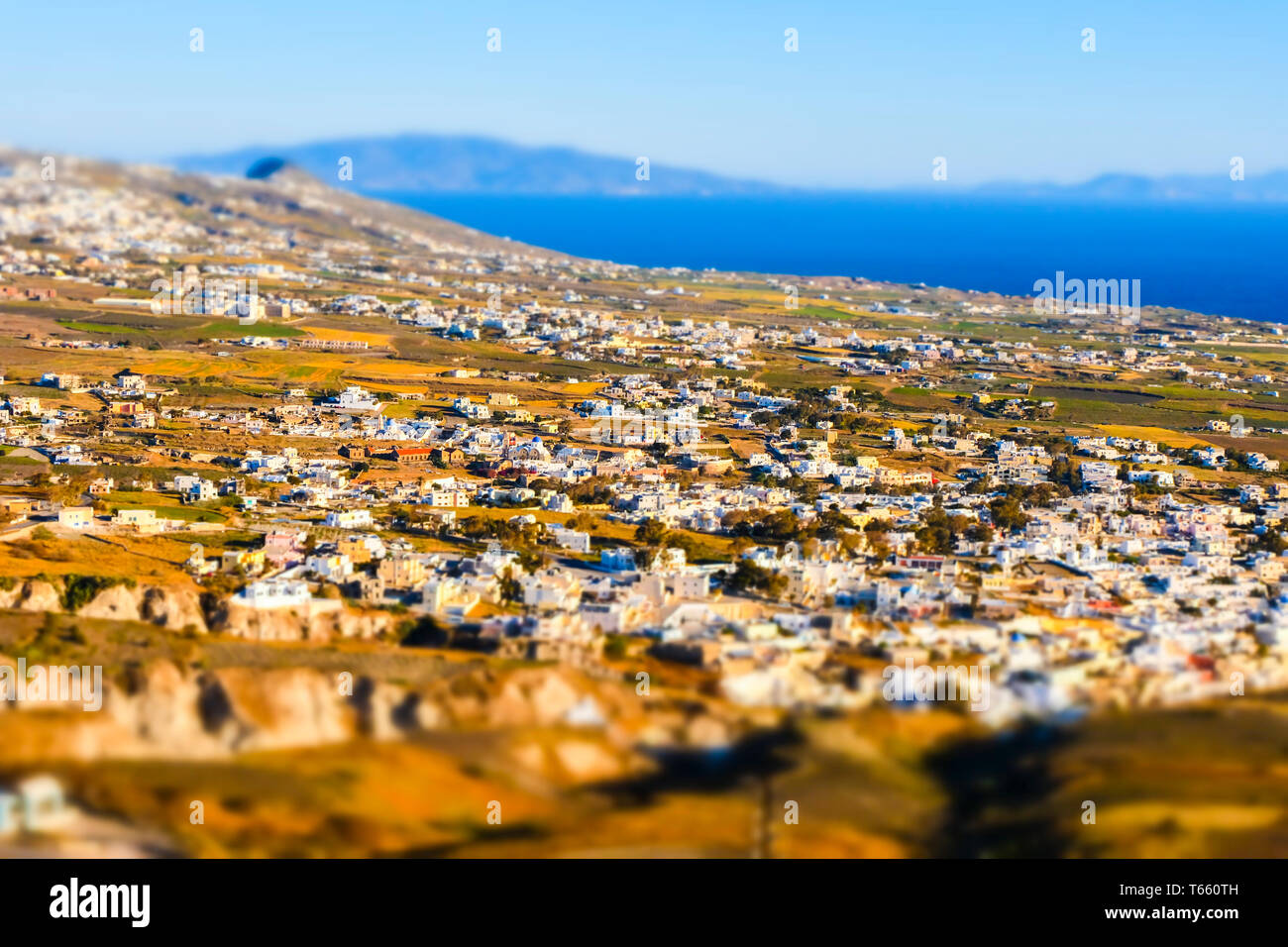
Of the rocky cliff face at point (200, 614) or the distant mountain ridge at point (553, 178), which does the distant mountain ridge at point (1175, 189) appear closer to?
the distant mountain ridge at point (553, 178)

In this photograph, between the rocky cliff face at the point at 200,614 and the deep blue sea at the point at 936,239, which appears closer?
the rocky cliff face at the point at 200,614

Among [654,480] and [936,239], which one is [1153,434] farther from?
[936,239]

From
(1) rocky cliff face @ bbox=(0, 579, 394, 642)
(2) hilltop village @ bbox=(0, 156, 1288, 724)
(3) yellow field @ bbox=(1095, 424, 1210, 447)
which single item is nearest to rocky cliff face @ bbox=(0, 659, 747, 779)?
(2) hilltop village @ bbox=(0, 156, 1288, 724)

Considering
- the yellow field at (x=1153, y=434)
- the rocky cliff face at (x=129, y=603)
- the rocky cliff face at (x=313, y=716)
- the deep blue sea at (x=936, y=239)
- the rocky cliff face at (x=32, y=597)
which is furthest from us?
the deep blue sea at (x=936, y=239)

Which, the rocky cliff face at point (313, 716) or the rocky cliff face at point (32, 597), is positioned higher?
the rocky cliff face at point (32, 597)

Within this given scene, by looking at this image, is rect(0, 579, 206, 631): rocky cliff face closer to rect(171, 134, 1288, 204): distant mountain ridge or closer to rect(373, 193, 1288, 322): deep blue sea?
rect(373, 193, 1288, 322): deep blue sea

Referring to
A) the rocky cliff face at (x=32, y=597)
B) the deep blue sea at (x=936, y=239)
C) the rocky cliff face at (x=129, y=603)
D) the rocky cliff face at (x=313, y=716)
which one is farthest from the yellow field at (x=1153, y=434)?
the deep blue sea at (x=936, y=239)
